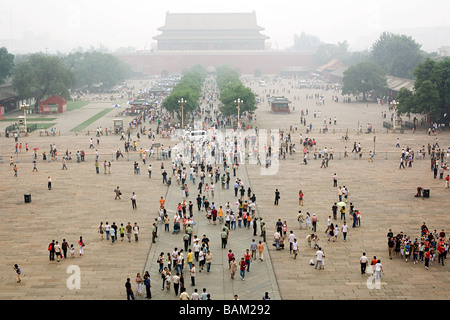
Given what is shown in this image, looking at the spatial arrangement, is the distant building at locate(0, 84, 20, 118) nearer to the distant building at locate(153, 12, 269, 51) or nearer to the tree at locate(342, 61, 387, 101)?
the tree at locate(342, 61, 387, 101)

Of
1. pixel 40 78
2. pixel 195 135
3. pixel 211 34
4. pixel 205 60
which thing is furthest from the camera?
pixel 211 34

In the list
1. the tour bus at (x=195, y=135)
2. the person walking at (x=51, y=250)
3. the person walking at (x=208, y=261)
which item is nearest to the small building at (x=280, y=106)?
the tour bus at (x=195, y=135)

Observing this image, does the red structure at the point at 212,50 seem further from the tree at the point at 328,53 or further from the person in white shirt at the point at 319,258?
the person in white shirt at the point at 319,258

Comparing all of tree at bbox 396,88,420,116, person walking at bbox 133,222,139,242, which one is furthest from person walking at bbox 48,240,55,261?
tree at bbox 396,88,420,116

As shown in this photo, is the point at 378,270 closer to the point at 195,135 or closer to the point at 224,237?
the point at 224,237

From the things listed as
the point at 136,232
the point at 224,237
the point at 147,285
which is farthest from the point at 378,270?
the point at 136,232

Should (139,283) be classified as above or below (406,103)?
below
